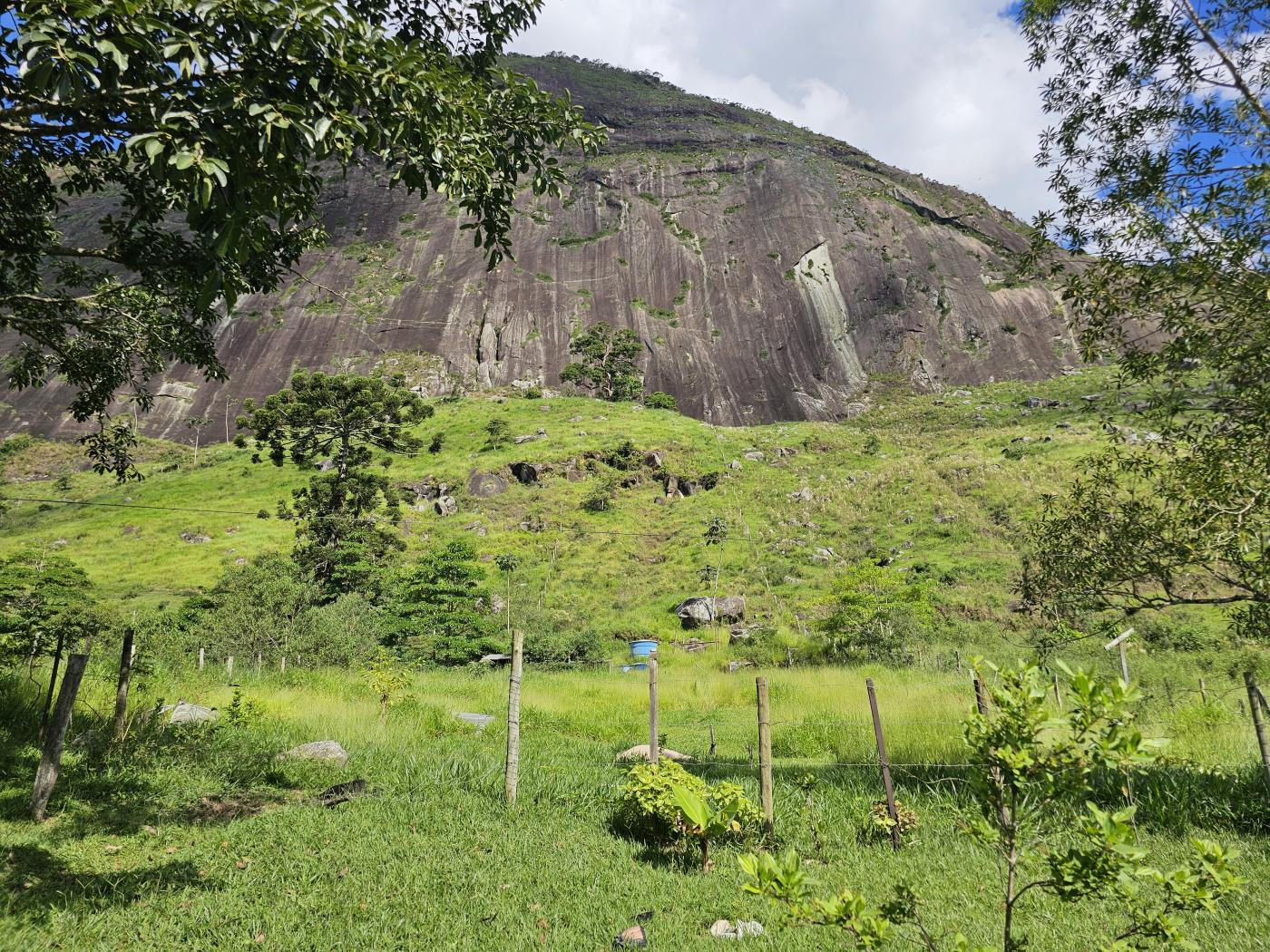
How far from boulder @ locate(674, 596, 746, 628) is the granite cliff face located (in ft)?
166

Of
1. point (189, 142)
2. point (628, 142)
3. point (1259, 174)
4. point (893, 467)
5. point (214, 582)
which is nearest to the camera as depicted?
point (189, 142)

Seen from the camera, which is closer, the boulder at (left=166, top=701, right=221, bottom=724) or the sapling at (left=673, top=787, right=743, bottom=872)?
the sapling at (left=673, top=787, right=743, bottom=872)

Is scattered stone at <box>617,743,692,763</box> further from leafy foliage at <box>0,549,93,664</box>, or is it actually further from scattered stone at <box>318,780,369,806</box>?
leafy foliage at <box>0,549,93,664</box>

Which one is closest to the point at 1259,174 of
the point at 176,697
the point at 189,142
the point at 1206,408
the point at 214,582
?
the point at 1206,408

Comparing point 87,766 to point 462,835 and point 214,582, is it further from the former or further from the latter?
point 214,582

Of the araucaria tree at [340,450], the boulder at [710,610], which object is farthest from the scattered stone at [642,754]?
the araucaria tree at [340,450]

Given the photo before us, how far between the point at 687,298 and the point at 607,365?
68.2 feet

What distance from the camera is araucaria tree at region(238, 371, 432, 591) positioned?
2652cm

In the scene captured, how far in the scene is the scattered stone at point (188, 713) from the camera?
9.07m

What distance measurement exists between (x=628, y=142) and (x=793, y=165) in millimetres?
34125

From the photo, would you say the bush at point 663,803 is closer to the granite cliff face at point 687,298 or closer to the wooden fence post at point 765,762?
the wooden fence post at point 765,762

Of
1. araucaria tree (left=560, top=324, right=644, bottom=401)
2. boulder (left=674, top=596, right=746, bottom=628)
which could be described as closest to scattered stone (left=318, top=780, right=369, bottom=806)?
boulder (left=674, top=596, right=746, bottom=628)

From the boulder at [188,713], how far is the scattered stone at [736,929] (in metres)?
7.89

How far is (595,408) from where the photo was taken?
62.1m
